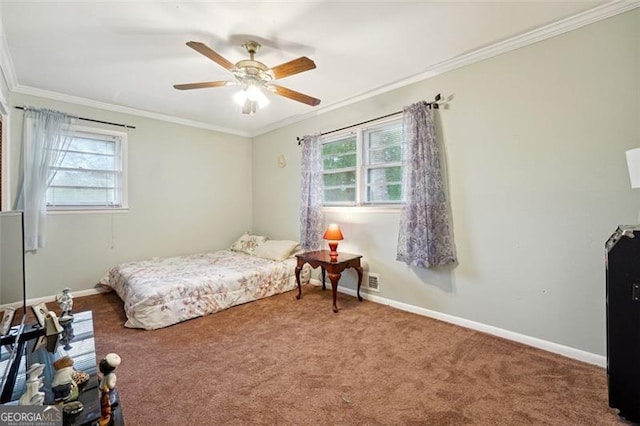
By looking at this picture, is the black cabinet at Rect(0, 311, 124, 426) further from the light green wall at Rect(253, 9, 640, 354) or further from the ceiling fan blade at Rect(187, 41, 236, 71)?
the light green wall at Rect(253, 9, 640, 354)

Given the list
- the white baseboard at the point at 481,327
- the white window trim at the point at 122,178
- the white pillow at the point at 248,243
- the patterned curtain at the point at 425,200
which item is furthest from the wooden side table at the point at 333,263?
the white window trim at the point at 122,178

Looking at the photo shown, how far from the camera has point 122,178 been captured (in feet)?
12.4

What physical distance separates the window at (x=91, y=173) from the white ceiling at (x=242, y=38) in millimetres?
589

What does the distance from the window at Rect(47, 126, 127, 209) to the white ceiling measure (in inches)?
23.2

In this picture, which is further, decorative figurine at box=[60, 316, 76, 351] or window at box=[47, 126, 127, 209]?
window at box=[47, 126, 127, 209]

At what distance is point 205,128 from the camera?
4.55 metres

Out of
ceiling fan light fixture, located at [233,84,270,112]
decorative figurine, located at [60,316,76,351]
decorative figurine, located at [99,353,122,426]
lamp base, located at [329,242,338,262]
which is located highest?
ceiling fan light fixture, located at [233,84,270,112]

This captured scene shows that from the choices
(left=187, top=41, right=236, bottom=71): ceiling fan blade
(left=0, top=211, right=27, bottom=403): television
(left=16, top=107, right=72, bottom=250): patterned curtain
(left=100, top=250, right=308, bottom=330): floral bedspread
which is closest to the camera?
(left=0, top=211, right=27, bottom=403): television

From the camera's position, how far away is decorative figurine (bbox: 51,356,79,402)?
104 centimetres

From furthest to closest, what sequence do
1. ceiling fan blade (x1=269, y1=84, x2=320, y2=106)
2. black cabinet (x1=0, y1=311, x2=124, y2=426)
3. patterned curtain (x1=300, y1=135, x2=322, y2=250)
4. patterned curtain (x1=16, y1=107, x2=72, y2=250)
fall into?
patterned curtain (x1=300, y1=135, x2=322, y2=250) < patterned curtain (x1=16, y1=107, x2=72, y2=250) < ceiling fan blade (x1=269, y1=84, x2=320, y2=106) < black cabinet (x1=0, y1=311, x2=124, y2=426)

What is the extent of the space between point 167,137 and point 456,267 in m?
4.16

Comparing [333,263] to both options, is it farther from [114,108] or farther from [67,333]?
[114,108]

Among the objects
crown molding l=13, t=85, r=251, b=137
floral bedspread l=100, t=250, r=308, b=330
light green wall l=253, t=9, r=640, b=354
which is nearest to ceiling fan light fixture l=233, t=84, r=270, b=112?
light green wall l=253, t=9, r=640, b=354
